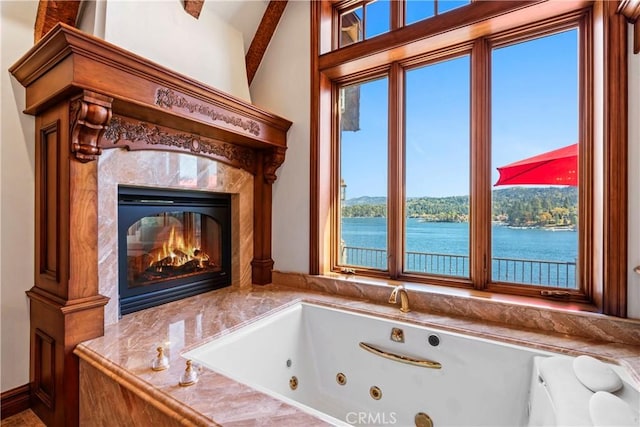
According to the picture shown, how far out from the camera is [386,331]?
1823 mm

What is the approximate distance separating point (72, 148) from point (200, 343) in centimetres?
116

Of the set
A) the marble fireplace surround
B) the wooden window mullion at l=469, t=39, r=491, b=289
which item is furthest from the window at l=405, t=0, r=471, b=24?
the marble fireplace surround

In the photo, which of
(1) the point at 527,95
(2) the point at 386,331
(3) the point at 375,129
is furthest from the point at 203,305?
(1) the point at 527,95

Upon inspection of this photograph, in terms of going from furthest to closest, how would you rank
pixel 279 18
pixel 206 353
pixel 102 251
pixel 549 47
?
pixel 279 18, pixel 549 47, pixel 102 251, pixel 206 353

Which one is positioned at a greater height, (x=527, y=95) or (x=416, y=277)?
(x=527, y=95)

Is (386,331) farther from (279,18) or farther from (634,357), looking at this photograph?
(279,18)

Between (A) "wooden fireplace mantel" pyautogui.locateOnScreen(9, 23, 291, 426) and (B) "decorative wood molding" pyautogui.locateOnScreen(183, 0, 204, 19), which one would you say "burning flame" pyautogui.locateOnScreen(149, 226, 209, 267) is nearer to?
(A) "wooden fireplace mantel" pyautogui.locateOnScreen(9, 23, 291, 426)

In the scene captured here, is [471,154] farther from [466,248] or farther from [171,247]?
A: [171,247]

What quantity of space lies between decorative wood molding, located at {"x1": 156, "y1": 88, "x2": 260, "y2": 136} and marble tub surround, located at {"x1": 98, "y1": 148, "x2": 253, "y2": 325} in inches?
14.7

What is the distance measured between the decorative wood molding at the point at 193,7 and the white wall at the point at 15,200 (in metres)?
0.84

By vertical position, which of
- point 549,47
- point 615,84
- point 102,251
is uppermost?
point 549,47

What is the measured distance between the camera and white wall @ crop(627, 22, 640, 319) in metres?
1.46

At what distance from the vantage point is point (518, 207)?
197cm

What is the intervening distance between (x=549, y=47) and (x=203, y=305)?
A: 9.12 ft
